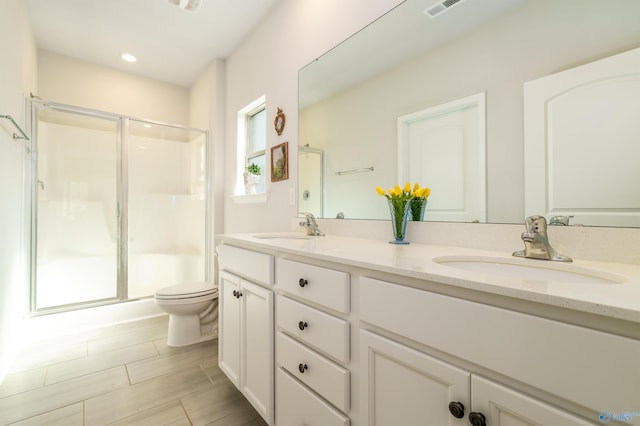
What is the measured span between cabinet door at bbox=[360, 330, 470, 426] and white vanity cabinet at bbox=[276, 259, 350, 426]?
0.09 meters

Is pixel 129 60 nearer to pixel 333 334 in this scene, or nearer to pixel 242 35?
pixel 242 35

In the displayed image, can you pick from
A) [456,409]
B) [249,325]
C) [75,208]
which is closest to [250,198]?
[249,325]

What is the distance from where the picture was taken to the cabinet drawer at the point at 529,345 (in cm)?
41

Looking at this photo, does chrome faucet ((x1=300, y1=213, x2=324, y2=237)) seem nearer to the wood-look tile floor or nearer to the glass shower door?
the wood-look tile floor

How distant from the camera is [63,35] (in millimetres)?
2533

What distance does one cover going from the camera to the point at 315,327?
3.06ft

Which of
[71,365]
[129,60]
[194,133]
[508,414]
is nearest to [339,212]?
[508,414]

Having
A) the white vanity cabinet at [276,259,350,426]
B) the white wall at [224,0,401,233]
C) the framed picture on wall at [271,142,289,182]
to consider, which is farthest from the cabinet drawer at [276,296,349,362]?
the framed picture on wall at [271,142,289,182]

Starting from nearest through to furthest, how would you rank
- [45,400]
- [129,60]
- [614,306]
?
[614,306] < [45,400] < [129,60]

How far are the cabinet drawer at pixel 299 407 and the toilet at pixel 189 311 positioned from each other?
1.23 meters

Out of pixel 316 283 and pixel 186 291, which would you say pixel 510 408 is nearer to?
pixel 316 283

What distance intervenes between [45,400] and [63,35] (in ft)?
9.59

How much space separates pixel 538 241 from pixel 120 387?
2128 mm

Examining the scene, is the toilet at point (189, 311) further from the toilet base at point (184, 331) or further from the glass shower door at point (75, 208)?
the glass shower door at point (75, 208)
